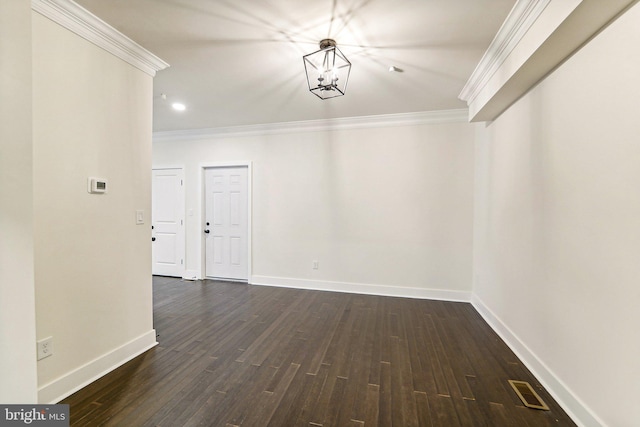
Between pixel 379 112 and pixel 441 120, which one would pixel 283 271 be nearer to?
pixel 379 112

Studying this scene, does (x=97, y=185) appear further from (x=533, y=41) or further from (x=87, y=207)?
(x=533, y=41)

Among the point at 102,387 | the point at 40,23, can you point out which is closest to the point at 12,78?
the point at 40,23

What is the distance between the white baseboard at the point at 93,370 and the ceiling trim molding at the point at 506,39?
4.12m

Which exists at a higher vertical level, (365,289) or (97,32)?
(97,32)

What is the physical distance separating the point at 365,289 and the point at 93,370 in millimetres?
3381

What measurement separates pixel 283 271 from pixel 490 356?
318 cm

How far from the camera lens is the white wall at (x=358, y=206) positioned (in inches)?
157

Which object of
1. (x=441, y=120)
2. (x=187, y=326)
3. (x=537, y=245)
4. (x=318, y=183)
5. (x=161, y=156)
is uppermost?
(x=441, y=120)

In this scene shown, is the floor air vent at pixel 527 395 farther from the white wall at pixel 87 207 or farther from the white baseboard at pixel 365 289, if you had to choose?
the white wall at pixel 87 207

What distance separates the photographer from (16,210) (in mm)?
1074

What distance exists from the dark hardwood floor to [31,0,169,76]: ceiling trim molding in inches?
107

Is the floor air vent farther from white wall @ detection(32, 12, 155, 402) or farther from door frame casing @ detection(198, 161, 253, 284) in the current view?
door frame casing @ detection(198, 161, 253, 284)

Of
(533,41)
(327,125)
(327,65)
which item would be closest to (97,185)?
(327,65)

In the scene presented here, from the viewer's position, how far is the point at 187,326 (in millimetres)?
3045
